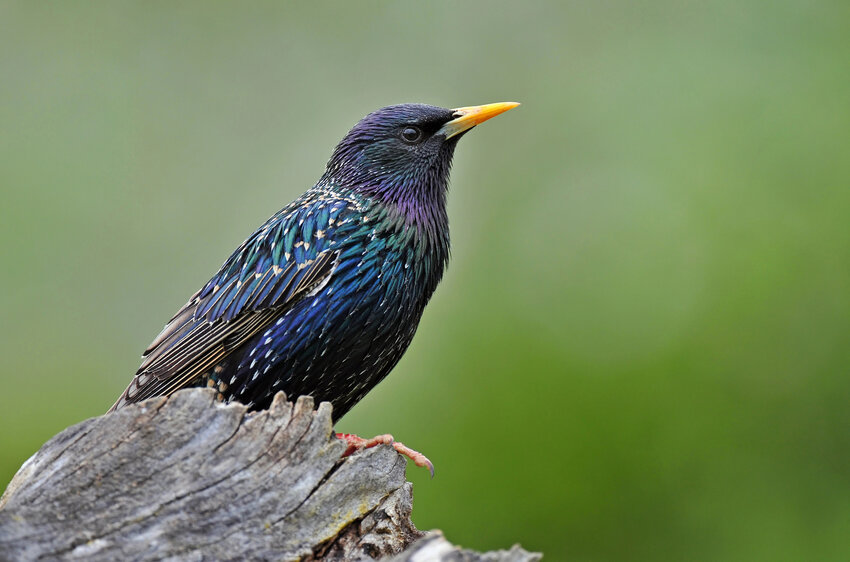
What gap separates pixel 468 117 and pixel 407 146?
1.06 feet

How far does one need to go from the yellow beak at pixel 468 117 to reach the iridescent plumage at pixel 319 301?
273mm

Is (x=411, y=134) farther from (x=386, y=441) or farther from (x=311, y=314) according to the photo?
(x=386, y=441)

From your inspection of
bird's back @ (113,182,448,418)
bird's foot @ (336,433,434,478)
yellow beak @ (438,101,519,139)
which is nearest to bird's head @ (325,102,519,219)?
yellow beak @ (438,101,519,139)

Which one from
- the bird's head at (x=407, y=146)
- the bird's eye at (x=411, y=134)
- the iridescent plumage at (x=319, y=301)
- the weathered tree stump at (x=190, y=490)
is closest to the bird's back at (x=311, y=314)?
the iridescent plumage at (x=319, y=301)

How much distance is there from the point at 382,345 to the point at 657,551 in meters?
2.91

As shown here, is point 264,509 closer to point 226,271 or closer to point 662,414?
point 226,271

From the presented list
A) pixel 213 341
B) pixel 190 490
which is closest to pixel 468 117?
pixel 213 341

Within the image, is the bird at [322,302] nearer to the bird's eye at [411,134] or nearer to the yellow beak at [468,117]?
the bird's eye at [411,134]

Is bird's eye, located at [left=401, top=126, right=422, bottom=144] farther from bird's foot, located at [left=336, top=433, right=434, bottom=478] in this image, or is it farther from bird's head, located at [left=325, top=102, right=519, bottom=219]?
bird's foot, located at [left=336, top=433, right=434, bottom=478]

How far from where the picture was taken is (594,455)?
582 cm

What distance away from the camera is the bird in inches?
148

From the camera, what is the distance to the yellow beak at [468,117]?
4.40m

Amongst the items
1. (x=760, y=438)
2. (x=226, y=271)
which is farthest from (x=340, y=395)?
(x=760, y=438)

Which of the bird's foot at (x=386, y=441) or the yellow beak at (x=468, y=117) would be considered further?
the yellow beak at (x=468, y=117)
